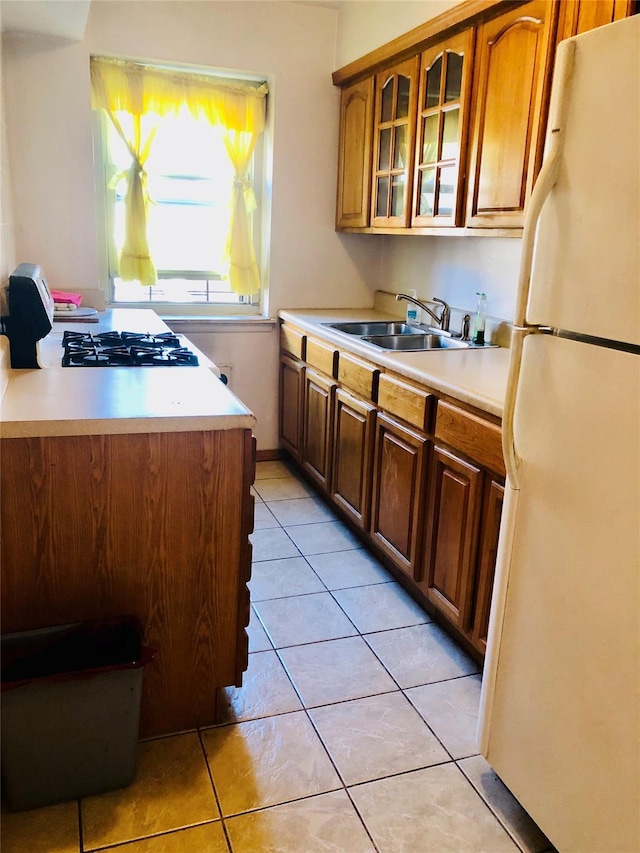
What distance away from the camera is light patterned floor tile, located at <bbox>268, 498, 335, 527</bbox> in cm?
331

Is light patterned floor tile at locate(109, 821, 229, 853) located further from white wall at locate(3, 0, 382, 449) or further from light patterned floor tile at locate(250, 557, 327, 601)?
white wall at locate(3, 0, 382, 449)

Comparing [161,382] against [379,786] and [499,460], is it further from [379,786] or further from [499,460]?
[379,786]

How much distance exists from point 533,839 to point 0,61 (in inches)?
138

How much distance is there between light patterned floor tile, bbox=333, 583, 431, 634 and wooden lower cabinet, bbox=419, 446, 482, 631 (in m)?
0.15

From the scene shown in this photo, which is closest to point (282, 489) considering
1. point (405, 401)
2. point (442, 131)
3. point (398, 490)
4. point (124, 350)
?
point (398, 490)

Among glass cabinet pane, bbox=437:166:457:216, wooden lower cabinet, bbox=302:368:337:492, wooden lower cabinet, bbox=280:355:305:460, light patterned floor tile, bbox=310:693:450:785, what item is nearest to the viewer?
light patterned floor tile, bbox=310:693:450:785

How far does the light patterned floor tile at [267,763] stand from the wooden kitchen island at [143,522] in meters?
0.12

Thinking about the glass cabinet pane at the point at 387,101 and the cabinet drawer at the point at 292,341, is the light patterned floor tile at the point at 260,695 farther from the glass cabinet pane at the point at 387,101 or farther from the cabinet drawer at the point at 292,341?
the glass cabinet pane at the point at 387,101

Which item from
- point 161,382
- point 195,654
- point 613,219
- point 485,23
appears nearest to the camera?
point 613,219

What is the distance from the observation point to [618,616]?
1.25 meters

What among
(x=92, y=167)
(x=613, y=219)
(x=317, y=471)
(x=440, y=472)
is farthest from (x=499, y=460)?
(x=92, y=167)

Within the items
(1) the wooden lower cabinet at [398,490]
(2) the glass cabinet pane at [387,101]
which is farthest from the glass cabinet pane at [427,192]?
(1) the wooden lower cabinet at [398,490]

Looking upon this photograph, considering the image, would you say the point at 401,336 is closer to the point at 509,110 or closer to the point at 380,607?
the point at 509,110

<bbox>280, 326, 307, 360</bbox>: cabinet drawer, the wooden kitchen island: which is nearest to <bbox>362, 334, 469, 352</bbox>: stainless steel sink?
<bbox>280, 326, 307, 360</bbox>: cabinet drawer
